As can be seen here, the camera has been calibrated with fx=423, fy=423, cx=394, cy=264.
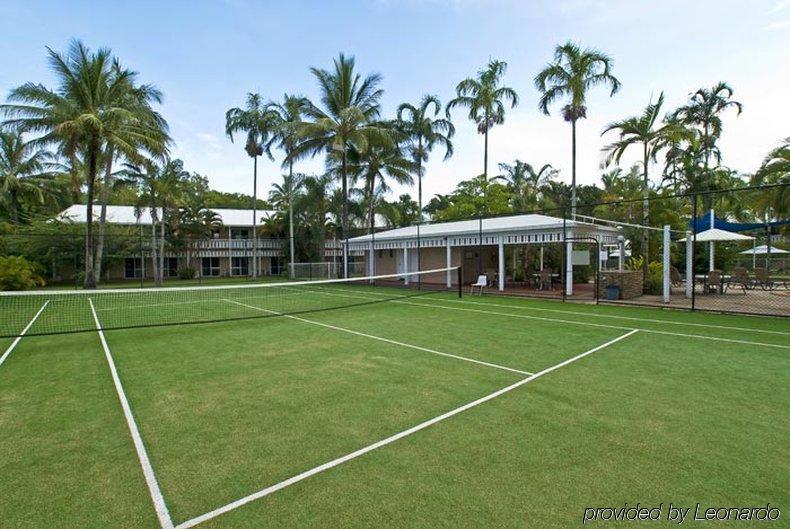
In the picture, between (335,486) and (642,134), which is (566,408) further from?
(642,134)

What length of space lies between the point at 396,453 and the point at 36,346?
27.2 feet

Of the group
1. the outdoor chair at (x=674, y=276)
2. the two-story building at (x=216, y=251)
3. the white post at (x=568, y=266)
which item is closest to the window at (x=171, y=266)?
the two-story building at (x=216, y=251)

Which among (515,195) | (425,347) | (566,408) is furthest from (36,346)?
(515,195)

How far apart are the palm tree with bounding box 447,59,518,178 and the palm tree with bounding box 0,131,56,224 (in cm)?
3241

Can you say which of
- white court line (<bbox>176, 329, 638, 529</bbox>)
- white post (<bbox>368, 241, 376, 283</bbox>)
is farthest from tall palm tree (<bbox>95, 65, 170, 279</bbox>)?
white court line (<bbox>176, 329, 638, 529</bbox>)

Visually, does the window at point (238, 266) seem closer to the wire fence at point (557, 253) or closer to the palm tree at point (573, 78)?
the wire fence at point (557, 253)

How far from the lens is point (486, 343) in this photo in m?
8.21

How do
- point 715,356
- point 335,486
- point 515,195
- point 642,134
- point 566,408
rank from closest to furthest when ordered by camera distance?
1. point 335,486
2. point 566,408
3. point 715,356
4. point 642,134
5. point 515,195

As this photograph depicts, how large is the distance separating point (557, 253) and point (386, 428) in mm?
21437

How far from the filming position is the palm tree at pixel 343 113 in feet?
75.7

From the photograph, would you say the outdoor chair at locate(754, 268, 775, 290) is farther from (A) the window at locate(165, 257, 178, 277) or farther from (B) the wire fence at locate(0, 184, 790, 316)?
(A) the window at locate(165, 257, 178, 277)

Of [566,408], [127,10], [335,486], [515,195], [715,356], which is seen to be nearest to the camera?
[335,486]

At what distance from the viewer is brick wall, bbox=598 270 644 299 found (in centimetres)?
1488

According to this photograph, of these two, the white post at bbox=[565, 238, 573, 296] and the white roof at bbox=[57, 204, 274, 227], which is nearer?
the white post at bbox=[565, 238, 573, 296]
